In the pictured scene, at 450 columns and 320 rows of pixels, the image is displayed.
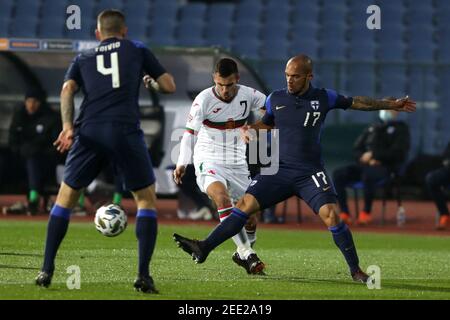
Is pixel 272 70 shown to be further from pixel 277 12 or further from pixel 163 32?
pixel 163 32

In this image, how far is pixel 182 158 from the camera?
1063cm

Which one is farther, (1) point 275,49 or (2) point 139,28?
(2) point 139,28

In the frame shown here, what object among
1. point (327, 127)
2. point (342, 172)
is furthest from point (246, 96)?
point (327, 127)

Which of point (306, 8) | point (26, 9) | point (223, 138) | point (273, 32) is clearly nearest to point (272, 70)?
point (273, 32)

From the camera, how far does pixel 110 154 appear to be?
28.0 feet

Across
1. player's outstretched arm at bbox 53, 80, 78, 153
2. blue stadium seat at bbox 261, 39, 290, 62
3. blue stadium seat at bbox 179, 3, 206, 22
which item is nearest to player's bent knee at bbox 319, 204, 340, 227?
player's outstretched arm at bbox 53, 80, 78, 153

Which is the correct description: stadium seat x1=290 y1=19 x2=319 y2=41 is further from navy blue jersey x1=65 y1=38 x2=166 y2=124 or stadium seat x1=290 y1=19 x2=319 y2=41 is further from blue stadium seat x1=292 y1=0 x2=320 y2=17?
navy blue jersey x1=65 y1=38 x2=166 y2=124

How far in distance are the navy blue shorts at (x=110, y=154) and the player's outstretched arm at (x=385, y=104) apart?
2.39m

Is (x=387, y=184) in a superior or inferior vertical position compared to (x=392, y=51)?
inferior

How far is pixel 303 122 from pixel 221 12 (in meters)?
14.9

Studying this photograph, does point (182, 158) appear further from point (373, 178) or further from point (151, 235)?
point (373, 178)

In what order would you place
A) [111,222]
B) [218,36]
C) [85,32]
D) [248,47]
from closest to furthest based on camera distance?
[111,222]
[85,32]
[248,47]
[218,36]

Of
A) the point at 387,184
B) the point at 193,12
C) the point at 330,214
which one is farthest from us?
the point at 193,12

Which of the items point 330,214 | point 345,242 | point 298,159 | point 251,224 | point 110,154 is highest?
point 110,154
